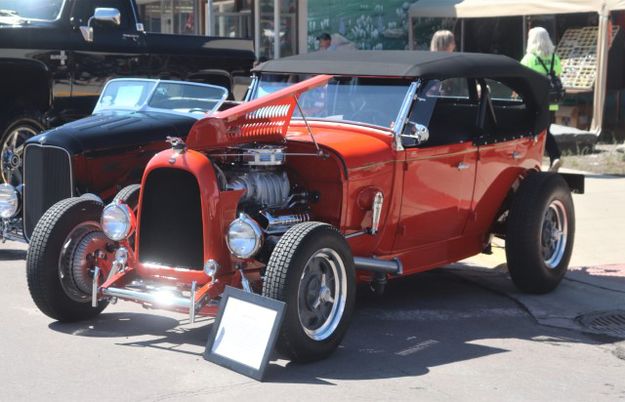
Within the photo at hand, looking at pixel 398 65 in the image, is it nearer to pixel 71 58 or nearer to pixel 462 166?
pixel 462 166

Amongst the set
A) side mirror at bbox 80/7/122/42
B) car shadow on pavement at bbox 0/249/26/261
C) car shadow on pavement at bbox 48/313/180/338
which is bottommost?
car shadow on pavement at bbox 0/249/26/261

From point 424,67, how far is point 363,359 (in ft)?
6.93

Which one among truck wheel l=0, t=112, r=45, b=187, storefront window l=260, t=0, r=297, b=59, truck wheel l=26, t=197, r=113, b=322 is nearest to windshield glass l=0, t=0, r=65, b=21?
truck wheel l=0, t=112, r=45, b=187

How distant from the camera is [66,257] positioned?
6.18m

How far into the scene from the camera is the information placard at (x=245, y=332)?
518 cm

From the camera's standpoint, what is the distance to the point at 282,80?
7461 mm

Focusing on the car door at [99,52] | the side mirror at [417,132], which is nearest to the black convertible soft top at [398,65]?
the side mirror at [417,132]

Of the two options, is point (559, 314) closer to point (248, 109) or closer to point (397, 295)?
point (397, 295)

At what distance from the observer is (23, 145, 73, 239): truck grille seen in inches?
308

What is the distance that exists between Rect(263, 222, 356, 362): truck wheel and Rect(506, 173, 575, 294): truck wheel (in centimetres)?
182

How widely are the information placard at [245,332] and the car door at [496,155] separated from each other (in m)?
2.39

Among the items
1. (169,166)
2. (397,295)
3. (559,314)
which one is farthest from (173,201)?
(559,314)

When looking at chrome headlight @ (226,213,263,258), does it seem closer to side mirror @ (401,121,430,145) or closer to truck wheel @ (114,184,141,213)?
truck wheel @ (114,184,141,213)

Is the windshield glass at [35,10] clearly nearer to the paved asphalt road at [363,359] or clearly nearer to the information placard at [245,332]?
the paved asphalt road at [363,359]
